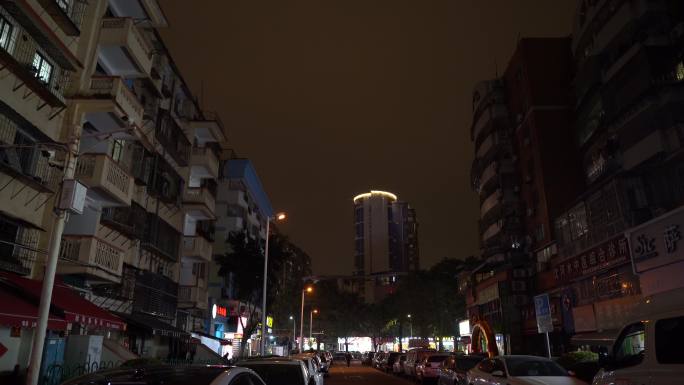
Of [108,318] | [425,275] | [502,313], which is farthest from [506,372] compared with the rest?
[425,275]

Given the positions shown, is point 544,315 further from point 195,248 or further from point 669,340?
point 195,248

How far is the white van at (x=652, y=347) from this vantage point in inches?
251

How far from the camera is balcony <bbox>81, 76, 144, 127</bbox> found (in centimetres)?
1862

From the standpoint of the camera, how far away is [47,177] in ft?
56.9

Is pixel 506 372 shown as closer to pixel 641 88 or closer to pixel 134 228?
pixel 134 228

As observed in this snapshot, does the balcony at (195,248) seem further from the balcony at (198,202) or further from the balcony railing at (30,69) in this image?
the balcony railing at (30,69)

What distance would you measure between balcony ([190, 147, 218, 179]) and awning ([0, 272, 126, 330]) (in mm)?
16617

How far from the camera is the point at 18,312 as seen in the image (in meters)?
12.5

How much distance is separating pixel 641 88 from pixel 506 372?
69.4 ft

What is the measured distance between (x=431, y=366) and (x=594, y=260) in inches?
425

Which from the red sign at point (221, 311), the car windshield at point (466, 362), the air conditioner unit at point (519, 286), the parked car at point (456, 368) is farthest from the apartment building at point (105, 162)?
the air conditioner unit at point (519, 286)

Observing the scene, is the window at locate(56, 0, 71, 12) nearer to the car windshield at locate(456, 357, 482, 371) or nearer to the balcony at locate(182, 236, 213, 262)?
the balcony at locate(182, 236, 213, 262)

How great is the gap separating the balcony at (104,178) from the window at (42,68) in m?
3.10

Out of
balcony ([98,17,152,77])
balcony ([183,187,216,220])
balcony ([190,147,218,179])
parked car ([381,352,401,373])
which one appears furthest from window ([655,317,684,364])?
parked car ([381,352,401,373])
